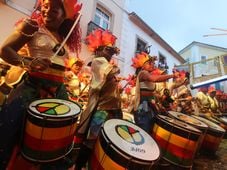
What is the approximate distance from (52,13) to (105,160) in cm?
139

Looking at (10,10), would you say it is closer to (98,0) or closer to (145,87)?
(98,0)

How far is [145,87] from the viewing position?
402 centimetres

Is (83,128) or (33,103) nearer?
(33,103)

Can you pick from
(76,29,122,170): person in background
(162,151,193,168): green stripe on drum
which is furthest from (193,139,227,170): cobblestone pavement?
(76,29,122,170): person in background

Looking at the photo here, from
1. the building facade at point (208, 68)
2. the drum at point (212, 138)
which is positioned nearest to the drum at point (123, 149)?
the drum at point (212, 138)

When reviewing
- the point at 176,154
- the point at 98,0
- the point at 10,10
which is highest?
the point at 98,0

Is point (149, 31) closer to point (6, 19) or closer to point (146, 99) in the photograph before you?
Result: point (6, 19)

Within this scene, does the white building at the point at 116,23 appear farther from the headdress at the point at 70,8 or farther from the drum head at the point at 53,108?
the drum head at the point at 53,108

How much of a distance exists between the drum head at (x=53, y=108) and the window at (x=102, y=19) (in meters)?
8.67

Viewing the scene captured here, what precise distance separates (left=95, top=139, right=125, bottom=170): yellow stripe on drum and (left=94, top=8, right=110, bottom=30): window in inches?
344

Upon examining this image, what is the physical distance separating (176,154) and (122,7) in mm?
10079

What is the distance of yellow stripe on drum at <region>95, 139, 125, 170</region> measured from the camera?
167 cm

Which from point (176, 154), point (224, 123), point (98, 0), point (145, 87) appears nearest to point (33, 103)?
point (176, 154)

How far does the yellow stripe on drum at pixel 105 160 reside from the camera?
1666mm
